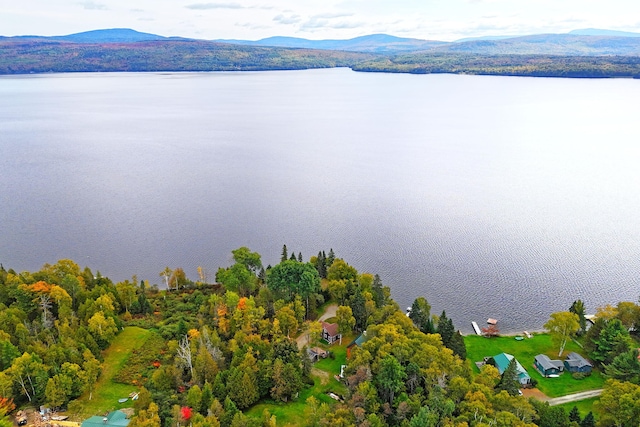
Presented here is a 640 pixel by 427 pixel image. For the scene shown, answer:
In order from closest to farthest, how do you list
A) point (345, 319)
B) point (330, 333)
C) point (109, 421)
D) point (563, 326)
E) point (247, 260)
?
point (109, 421), point (563, 326), point (345, 319), point (330, 333), point (247, 260)

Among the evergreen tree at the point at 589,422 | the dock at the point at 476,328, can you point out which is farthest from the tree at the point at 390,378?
the dock at the point at 476,328

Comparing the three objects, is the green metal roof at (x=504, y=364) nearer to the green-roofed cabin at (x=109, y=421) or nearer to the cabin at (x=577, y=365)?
the cabin at (x=577, y=365)

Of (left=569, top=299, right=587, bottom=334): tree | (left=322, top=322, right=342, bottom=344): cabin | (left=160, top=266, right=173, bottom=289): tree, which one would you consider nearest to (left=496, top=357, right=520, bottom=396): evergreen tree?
(left=569, top=299, right=587, bottom=334): tree

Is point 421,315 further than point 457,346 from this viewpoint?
Yes

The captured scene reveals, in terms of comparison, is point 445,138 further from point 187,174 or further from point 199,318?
point 199,318

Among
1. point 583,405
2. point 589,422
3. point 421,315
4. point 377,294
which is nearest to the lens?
point 589,422

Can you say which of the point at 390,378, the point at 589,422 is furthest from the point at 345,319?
the point at 589,422

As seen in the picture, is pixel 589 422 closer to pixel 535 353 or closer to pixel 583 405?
pixel 583 405
